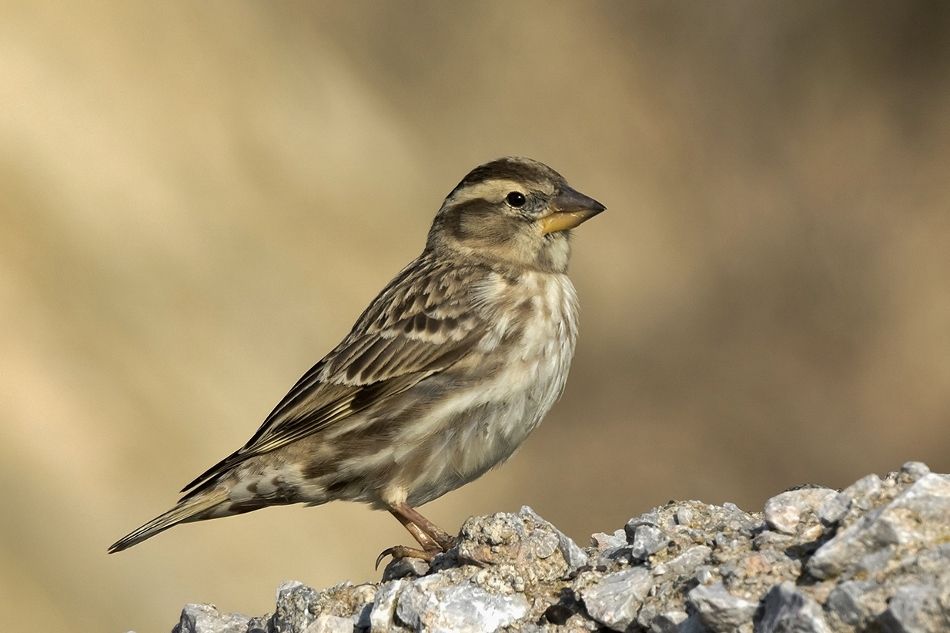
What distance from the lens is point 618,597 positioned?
16.5 ft

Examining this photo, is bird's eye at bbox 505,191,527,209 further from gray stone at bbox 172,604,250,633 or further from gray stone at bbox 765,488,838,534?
gray stone at bbox 765,488,838,534

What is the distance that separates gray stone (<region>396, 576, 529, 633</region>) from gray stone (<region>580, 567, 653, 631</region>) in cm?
31

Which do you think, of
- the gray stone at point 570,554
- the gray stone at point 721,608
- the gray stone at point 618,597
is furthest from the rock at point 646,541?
the gray stone at point 721,608

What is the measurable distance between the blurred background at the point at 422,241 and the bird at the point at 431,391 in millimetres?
7006

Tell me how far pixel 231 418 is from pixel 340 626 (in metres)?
10.9

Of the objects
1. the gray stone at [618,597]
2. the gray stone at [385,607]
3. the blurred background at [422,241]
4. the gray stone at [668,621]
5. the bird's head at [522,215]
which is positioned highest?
the blurred background at [422,241]

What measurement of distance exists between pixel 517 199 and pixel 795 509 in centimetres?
369

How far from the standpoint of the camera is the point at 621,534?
21.6ft

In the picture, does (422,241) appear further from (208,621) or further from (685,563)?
(685,563)

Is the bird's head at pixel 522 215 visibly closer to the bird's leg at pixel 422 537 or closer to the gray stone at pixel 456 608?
the bird's leg at pixel 422 537

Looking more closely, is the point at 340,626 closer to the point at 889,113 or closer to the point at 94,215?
the point at 94,215

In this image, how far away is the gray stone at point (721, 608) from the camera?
4.45 m

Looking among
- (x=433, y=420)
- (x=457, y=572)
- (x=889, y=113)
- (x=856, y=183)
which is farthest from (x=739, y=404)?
(x=457, y=572)

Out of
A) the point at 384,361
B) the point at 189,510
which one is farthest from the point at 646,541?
the point at 189,510
